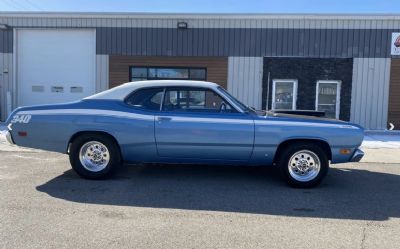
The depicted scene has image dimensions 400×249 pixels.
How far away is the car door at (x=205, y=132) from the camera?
6.21 m

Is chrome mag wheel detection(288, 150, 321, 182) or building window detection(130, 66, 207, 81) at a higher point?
building window detection(130, 66, 207, 81)

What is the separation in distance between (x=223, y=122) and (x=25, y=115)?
3259 mm

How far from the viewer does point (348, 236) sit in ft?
13.9

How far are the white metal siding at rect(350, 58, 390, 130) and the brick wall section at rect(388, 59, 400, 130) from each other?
0.49 feet

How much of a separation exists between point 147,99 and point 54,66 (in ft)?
36.6

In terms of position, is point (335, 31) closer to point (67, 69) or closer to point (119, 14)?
point (119, 14)

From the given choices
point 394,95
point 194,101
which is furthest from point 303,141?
point 394,95

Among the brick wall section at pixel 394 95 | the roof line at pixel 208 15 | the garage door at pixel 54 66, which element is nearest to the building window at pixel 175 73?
the roof line at pixel 208 15

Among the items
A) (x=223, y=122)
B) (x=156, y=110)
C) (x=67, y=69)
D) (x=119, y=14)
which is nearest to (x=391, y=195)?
(x=223, y=122)

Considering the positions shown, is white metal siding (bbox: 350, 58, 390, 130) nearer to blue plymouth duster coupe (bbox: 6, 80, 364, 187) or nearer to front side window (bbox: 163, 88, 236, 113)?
blue plymouth duster coupe (bbox: 6, 80, 364, 187)

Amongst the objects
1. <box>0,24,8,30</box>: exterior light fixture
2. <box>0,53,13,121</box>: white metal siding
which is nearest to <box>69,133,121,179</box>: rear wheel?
→ <box>0,53,13,121</box>: white metal siding

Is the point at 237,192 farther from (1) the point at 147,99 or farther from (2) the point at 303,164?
(1) the point at 147,99

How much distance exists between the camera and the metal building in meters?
15.1

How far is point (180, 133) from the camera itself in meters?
6.27
